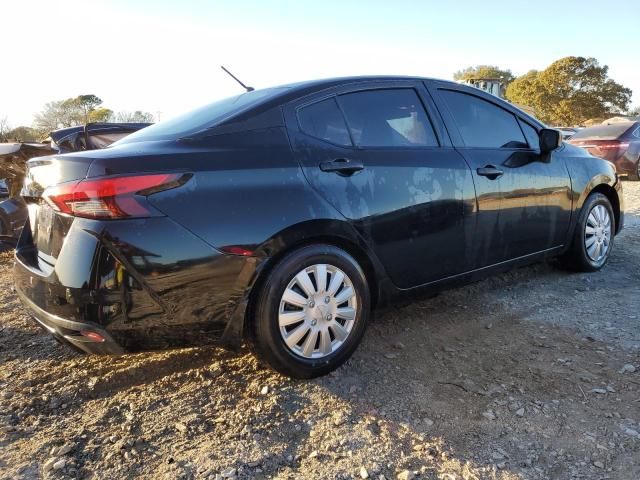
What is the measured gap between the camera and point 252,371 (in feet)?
9.34

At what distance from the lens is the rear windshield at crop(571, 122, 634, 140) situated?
37.5ft

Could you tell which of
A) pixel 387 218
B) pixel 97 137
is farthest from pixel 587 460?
pixel 97 137

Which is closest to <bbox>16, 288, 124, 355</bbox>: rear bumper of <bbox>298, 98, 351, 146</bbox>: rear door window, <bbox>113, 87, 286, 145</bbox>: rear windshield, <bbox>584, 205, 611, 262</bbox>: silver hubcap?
<bbox>113, 87, 286, 145</bbox>: rear windshield

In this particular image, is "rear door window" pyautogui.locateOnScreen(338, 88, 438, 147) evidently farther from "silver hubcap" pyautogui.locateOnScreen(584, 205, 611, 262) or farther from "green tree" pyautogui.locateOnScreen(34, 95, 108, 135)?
"green tree" pyautogui.locateOnScreen(34, 95, 108, 135)

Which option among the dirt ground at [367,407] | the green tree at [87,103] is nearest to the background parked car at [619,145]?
the dirt ground at [367,407]

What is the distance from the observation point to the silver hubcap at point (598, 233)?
4332 mm

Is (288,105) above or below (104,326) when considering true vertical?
above

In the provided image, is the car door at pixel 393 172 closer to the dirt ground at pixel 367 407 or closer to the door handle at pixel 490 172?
the door handle at pixel 490 172

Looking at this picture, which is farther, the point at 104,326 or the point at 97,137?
the point at 97,137

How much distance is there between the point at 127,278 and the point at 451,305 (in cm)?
238

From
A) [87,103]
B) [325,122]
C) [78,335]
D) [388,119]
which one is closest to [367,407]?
[78,335]

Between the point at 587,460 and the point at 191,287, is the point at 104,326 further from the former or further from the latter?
the point at 587,460

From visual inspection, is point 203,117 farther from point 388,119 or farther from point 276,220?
point 388,119

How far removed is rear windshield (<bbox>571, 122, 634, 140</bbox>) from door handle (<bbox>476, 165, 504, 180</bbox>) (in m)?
9.56
